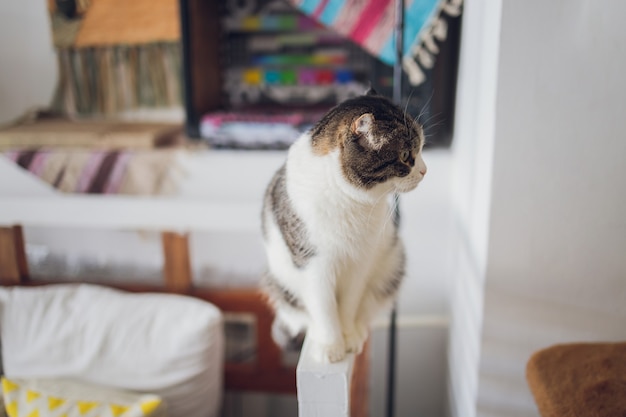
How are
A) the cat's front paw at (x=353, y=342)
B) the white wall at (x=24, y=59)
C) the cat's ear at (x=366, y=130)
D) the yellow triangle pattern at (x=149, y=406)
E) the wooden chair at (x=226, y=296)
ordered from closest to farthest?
the cat's ear at (x=366, y=130)
the cat's front paw at (x=353, y=342)
the yellow triangle pattern at (x=149, y=406)
the wooden chair at (x=226, y=296)
the white wall at (x=24, y=59)

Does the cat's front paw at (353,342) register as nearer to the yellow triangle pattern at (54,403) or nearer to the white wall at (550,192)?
the white wall at (550,192)

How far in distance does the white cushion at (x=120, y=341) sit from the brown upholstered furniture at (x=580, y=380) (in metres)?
0.75

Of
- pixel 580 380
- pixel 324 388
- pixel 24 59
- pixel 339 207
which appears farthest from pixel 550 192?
pixel 24 59

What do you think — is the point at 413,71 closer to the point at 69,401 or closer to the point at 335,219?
the point at 335,219

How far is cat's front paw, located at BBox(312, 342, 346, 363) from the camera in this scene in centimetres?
80

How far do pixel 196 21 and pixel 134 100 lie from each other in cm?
39

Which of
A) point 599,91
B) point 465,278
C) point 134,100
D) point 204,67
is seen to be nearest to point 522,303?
point 465,278

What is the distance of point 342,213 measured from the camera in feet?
2.56

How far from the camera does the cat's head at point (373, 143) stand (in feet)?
2.39

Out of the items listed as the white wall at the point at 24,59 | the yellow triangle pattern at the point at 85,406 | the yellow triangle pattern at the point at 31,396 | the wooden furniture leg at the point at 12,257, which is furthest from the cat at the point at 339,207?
the white wall at the point at 24,59

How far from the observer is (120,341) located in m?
1.29

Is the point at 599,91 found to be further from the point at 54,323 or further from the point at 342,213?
the point at 54,323

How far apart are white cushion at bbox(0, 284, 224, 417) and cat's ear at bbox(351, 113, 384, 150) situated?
28.6 inches

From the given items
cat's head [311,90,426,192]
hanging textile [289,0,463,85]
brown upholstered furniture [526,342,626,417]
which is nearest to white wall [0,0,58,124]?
hanging textile [289,0,463,85]
